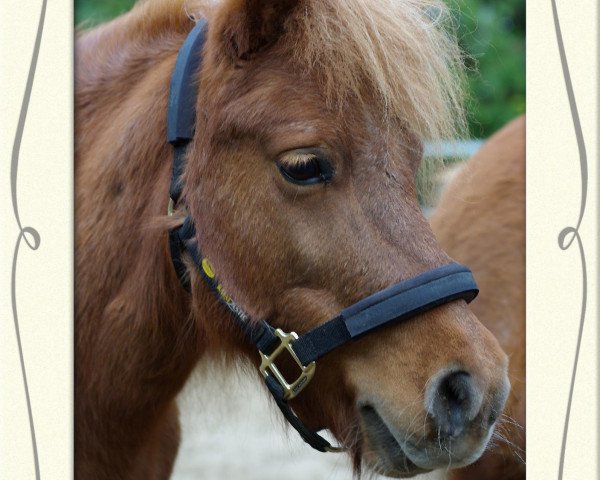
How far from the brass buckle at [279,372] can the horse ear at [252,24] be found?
432 mm

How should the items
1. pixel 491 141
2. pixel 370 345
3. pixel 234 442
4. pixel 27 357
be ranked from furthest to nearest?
1. pixel 234 442
2. pixel 491 141
3. pixel 27 357
4. pixel 370 345

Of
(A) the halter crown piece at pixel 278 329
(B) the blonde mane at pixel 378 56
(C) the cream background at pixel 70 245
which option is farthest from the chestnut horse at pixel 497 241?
(A) the halter crown piece at pixel 278 329

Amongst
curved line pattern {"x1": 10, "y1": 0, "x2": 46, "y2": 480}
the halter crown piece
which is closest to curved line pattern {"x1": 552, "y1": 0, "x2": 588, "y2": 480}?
the halter crown piece

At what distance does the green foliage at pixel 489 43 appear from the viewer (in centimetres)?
139

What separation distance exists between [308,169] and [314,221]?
75 mm

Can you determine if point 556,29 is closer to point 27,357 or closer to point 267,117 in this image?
point 267,117

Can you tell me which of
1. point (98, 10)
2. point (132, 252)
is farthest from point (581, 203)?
point (98, 10)

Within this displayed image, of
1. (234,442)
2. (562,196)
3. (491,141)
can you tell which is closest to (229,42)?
(562,196)

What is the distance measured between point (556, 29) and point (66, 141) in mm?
849

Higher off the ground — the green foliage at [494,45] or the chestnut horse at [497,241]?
the green foliage at [494,45]

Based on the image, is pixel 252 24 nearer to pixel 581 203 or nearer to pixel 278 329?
pixel 278 329

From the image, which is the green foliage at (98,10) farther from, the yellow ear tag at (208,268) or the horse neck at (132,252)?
the yellow ear tag at (208,268)

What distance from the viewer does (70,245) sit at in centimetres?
127

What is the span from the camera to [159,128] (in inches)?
51.4
